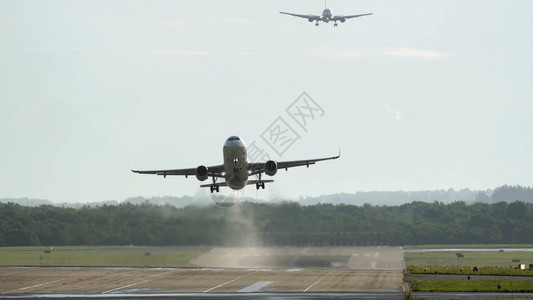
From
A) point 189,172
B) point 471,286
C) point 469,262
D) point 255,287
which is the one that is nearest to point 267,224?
point 189,172

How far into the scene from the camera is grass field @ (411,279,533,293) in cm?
7094

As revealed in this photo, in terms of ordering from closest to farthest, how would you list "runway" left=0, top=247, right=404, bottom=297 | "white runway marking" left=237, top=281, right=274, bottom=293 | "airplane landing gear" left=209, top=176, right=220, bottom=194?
"white runway marking" left=237, top=281, right=274, bottom=293 < "runway" left=0, top=247, right=404, bottom=297 < "airplane landing gear" left=209, top=176, right=220, bottom=194

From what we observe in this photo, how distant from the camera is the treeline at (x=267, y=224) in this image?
346 feet

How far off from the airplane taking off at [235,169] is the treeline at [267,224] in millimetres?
13794

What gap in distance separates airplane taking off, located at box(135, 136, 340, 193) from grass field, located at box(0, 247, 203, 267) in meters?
15.2

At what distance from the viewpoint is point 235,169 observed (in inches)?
3307

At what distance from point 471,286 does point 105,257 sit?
51473 millimetres

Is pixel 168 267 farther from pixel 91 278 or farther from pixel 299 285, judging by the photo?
pixel 299 285

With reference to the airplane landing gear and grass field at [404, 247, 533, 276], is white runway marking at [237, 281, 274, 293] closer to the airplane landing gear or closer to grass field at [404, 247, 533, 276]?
the airplane landing gear

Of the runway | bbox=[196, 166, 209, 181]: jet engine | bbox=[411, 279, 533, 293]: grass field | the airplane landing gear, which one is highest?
bbox=[196, 166, 209, 181]: jet engine

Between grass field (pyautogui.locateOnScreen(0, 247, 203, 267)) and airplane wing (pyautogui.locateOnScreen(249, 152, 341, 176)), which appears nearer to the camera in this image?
airplane wing (pyautogui.locateOnScreen(249, 152, 341, 176))

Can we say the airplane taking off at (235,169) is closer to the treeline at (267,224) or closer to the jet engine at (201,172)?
the jet engine at (201,172)

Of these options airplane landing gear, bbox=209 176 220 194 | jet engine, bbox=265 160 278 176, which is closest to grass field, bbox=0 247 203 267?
airplane landing gear, bbox=209 176 220 194

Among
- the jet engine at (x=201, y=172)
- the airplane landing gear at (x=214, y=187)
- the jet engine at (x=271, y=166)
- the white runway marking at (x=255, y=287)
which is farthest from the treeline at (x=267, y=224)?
the white runway marking at (x=255, y=287)
